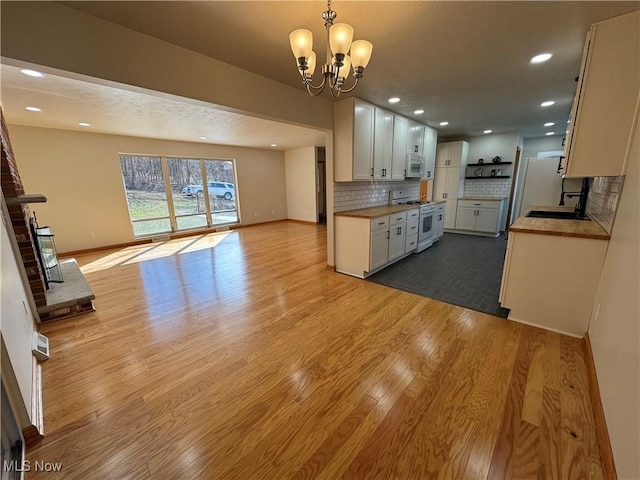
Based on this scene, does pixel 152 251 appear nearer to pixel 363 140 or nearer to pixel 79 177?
pixel 79 177

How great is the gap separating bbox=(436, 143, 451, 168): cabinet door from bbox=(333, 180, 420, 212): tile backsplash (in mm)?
1854

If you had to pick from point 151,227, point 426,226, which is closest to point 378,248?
point 426,226

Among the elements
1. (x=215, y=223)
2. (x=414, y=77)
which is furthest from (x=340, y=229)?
(x=215, y=223)

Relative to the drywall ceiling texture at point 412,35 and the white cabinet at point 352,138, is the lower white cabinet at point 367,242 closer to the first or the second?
the white cabinet at point 352,138

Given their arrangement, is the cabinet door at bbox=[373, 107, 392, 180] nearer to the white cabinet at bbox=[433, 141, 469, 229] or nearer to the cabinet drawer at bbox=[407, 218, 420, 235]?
the cabinet drawer at bbox=[407, 218, 420, 235]

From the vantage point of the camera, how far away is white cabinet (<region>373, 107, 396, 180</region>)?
384 centimetres

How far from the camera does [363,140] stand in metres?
3.62

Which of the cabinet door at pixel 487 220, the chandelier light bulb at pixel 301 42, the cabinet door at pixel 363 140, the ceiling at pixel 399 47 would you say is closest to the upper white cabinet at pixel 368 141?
the cabinet door at pixel 363 140

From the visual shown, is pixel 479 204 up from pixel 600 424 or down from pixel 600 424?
up

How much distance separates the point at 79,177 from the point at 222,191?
10.1 feet

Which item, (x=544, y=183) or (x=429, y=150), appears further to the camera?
(x=544, y=183)

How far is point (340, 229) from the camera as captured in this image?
3807 mm

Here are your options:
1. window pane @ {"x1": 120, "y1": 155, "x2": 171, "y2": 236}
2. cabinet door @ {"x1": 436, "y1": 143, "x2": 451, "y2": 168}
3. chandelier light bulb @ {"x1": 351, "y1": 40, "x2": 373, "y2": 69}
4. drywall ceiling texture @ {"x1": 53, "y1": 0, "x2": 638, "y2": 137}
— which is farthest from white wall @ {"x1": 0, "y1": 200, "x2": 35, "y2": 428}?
cabinet door @ {"x1": 436, "y1": 143, "x2": 451, "y2": 168}

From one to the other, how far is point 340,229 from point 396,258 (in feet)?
3.63
